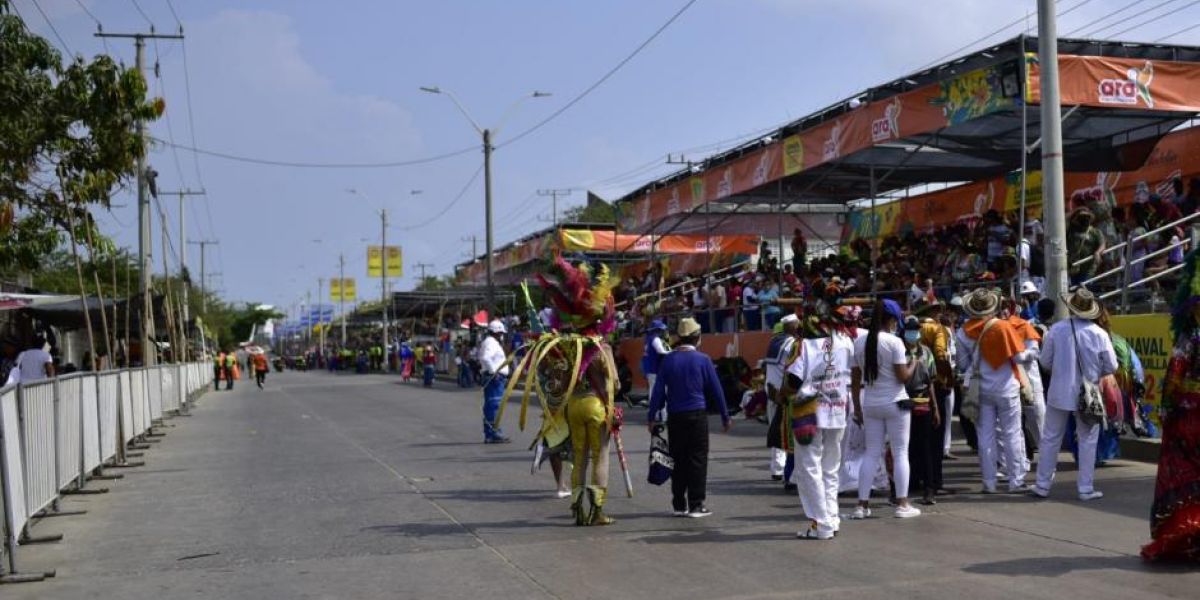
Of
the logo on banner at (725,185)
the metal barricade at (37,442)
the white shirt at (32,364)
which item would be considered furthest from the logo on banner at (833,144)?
the metal barricade at (37,442)

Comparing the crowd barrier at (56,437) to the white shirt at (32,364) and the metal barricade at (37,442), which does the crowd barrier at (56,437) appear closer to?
the metal barricade at (37,442)

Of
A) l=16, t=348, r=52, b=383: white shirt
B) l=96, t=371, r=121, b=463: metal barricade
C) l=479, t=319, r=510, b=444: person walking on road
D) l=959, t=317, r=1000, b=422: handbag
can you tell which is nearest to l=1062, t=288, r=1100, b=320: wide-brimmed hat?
l=959, t=317, r=1000, b=422: handbag

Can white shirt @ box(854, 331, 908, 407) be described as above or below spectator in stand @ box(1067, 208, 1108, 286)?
below

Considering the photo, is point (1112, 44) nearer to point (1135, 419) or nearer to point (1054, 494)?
point (1135, 419)

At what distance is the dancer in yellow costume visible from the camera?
9.46m

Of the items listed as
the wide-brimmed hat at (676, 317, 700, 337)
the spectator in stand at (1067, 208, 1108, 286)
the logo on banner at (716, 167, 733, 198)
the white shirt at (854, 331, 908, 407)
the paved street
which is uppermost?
the logo on banner at (716, 167, 733, 198)

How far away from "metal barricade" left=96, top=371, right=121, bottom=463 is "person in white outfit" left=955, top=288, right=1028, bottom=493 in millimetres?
10181

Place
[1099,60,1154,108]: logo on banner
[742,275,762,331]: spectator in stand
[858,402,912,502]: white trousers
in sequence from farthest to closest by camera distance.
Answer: [742,275,762,331]: spectator in stand → [1099,60,1154,108]: logo on banner → [858,402,912,502]: white trousers

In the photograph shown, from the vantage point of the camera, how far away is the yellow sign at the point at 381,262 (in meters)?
60.5

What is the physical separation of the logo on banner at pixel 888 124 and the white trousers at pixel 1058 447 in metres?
7.98

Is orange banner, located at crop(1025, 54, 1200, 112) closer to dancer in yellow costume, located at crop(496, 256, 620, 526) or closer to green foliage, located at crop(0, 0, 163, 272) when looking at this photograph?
dancer in yellow costume, located at crop(496, 256, 620, 526)

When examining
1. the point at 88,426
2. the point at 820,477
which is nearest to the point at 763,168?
the point at 88,426

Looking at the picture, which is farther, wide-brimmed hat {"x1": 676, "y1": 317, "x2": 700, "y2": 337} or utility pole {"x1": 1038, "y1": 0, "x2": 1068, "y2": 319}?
utility pole {"x1": 1038, "y1": 0, "x2": 1068, "y2": 319}

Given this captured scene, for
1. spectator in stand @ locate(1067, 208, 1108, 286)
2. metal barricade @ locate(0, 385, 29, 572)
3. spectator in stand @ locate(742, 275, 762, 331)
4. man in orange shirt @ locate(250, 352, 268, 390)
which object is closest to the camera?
metal barricade @ locate(0, 385, 29, 572)
